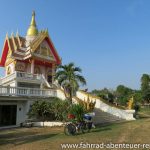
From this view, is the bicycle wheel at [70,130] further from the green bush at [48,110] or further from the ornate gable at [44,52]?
the ornate gable at [44,52]

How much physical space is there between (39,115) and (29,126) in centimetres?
142

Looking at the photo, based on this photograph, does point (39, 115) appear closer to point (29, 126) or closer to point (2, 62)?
point (29, 126)

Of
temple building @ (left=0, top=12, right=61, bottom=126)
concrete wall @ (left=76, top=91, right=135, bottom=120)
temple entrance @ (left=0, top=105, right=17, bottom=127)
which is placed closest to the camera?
temple entrance @ (left=0, top=105, right=17, bottom=127)

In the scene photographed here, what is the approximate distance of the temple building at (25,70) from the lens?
803 inches

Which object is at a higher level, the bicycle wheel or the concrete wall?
the concrete wall

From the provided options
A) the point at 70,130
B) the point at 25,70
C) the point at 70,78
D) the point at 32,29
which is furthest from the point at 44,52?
the point at 70,130

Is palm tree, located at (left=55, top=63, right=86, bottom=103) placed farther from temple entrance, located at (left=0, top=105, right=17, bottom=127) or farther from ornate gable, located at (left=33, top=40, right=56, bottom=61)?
ornate gable, located at (left=33, top=40, right=56, bottom=61)

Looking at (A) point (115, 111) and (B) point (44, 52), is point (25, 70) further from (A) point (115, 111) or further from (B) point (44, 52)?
(A) point (115, 111)

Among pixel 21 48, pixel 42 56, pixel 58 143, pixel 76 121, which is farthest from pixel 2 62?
pixel 58 143

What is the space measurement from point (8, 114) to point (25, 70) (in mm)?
14119

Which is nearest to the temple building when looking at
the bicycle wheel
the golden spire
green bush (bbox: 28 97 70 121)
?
the golden spire

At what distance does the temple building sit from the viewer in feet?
66.9

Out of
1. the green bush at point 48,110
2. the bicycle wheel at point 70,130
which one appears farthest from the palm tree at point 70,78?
the bicycle wheel at point 70,130

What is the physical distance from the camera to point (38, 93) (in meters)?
22.6
